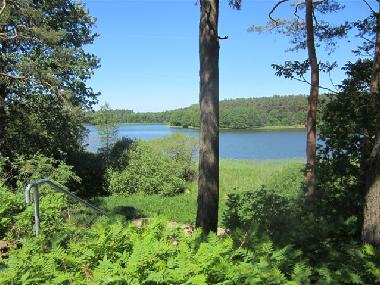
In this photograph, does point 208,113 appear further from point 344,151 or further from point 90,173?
point 90,173

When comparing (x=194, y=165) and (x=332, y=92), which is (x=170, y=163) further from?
(x=332, y=92)

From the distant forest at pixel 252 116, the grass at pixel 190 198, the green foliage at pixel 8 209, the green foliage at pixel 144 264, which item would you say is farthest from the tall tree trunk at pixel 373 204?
the distant forest at pixel 252 116

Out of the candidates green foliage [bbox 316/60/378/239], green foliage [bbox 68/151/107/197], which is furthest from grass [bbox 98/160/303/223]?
green foliage [bbox 316/60/378/239]

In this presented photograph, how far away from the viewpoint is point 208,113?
21.0 feet

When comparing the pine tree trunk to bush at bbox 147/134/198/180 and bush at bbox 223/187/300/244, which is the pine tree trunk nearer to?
bush at bbox 147/134/198/180

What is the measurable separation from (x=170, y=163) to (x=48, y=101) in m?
7.63

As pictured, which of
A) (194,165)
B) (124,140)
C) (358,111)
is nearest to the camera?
(358,111)

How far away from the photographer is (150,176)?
21.3 meters

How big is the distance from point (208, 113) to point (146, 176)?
15227mm

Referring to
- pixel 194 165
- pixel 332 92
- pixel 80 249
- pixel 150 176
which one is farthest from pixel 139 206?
pixel 80 249

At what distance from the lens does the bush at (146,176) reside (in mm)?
21016

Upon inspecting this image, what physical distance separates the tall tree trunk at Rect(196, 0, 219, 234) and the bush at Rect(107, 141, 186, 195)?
14.5m

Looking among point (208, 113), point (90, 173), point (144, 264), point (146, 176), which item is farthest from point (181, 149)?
point (144, 264)

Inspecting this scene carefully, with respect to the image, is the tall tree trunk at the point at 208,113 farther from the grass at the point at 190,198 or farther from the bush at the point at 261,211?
the grass at the point at 190,198
